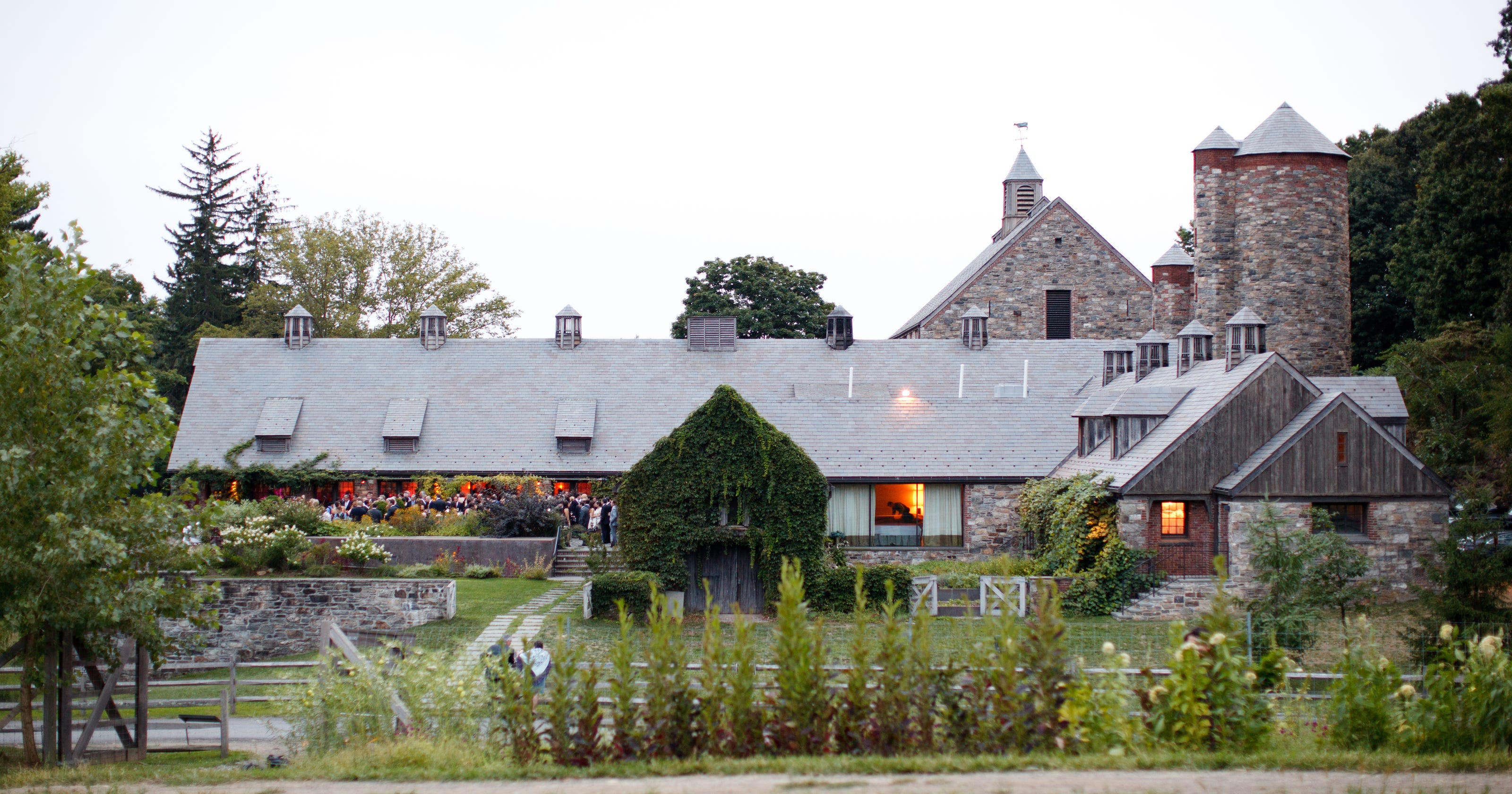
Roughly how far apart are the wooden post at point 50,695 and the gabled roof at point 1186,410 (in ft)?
64.5

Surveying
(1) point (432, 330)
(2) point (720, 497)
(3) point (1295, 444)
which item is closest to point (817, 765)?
(2) point (720, 497)

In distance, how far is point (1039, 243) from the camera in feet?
141

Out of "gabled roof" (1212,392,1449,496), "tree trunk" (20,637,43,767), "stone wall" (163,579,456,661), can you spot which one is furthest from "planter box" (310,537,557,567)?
"gabled roof" (1212,392,1449,496)

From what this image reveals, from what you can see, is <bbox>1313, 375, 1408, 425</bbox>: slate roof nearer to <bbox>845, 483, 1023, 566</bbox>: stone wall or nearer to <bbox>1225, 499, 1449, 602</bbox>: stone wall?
<bbox>1225, 499, 1449, 602</bbox>: stone wall

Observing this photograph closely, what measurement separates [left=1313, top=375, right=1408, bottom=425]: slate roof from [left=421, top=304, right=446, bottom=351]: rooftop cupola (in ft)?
85.2

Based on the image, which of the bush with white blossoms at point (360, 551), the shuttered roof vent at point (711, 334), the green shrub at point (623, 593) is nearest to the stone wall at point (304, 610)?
the bush with white blossoms at point (360, 551)

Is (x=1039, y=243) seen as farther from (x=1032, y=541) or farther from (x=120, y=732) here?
(x=120, y=732)

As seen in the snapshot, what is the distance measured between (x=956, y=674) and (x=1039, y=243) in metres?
35.2

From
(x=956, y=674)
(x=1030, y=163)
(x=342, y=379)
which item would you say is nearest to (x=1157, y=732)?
(x=956, y=674)

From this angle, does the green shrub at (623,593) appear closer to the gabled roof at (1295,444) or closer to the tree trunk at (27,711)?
the tree trunk at (27,711)

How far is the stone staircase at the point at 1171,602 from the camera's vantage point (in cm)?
2330

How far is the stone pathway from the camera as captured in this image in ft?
62.1

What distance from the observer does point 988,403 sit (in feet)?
106

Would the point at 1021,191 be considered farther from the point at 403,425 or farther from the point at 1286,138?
the point at 403,425
